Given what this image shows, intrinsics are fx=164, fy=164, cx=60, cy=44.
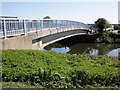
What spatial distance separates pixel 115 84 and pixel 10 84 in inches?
141

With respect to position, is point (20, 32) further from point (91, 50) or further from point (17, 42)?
point (91, 50)

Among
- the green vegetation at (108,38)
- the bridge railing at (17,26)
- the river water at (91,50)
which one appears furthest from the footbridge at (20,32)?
the green vegetation at (108,38)

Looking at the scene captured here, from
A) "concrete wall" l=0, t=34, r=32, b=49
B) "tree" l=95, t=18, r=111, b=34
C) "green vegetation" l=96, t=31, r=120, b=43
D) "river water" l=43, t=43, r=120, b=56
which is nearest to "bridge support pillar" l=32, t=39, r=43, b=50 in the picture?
"concrete wall" l=0, t=34, r=32, b=49

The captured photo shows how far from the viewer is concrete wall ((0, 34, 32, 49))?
7.46 meters

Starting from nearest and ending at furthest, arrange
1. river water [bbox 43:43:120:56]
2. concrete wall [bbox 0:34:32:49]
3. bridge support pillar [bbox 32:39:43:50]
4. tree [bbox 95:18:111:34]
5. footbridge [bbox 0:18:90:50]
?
1. concrete wall [bbox 0:34:32:49]
2. footbridge [bbox 0:18:90:50]
3. bridge support pillar [bbox 32:39:43:50]
4. river water [bbox 43:43:120:56]
5. tree [bbox 95:18:111:34]

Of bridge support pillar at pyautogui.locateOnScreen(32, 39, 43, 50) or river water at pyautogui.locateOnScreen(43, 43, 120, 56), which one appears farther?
river water at pyautogui.locateOnScreen(43, 43, 120, 56)

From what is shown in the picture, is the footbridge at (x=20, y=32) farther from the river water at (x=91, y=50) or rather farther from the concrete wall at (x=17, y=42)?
the river water at (x=91, y=50)

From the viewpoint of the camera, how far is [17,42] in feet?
27.9

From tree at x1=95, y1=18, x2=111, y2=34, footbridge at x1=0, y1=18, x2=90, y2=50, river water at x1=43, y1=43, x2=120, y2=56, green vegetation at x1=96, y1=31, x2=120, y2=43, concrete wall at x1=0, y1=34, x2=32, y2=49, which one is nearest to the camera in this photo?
concrete wall at x1=0, y1=34, x2=32, y2=49

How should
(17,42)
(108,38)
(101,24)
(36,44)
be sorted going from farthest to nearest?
(101,24), (108,38), (36,44), (17,42)

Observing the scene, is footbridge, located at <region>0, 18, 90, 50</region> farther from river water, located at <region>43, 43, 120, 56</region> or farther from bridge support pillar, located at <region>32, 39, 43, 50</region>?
river water, located at <region>43, 43, 120, 56</region>

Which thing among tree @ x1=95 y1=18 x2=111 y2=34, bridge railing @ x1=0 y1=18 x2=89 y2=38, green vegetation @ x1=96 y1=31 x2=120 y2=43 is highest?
tree @ x1=95 y1=18 x2=111 y2=34

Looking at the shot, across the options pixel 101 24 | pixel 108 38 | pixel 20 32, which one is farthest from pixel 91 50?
pixel 20 32

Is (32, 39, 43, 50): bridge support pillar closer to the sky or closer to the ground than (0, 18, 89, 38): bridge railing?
closer to the ground
